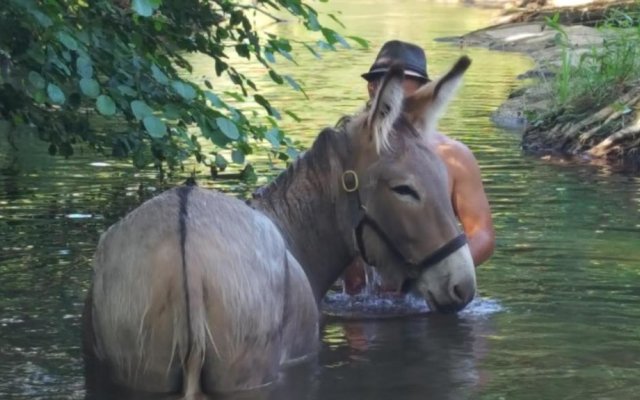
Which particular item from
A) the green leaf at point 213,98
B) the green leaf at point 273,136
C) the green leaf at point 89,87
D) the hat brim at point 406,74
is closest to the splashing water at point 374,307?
the green leaf at point 273,136

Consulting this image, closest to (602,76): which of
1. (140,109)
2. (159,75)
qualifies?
(159,75)

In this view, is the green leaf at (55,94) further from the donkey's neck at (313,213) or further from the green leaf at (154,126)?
the donkey's neck at (313,213)

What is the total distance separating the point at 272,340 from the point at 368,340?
1.97 meters

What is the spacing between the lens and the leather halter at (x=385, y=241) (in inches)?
210

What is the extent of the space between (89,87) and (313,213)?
1756 millimetres

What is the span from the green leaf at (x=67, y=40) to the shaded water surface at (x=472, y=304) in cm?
148

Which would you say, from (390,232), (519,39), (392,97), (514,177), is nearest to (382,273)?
(390,232)

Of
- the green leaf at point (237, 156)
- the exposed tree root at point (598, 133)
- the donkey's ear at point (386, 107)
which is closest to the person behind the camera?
the donkey's ear at point (386, 107)

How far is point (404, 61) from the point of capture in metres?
6.89

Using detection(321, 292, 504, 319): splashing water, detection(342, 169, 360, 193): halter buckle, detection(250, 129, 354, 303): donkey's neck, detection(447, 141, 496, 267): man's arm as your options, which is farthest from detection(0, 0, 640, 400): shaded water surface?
detection(342, 169, 360, 193): halter buckle

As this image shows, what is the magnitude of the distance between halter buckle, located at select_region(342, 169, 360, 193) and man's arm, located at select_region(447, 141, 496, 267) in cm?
182

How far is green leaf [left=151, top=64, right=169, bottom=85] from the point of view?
23.7 feet

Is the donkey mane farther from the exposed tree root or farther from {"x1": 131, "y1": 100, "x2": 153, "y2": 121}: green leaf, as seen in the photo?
the exposed tree root

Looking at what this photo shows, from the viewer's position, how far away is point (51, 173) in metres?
13.1
